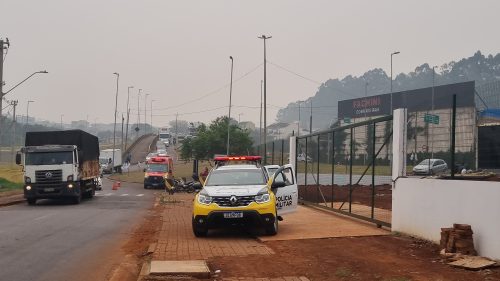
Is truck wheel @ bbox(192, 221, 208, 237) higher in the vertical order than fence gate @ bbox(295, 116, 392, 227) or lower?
lower

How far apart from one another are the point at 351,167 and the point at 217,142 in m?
43.6

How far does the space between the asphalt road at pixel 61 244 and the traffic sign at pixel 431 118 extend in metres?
7.08

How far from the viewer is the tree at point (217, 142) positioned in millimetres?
61969

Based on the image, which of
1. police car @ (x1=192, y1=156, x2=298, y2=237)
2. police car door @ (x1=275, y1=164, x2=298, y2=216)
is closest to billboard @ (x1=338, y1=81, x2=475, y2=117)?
police car door @ (x1=275, y1=164, x2=298, y2=216)

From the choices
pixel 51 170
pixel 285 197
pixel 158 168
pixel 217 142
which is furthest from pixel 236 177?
pixel 217 142

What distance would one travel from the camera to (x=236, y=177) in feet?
50.8

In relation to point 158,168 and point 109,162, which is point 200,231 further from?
point 109,162

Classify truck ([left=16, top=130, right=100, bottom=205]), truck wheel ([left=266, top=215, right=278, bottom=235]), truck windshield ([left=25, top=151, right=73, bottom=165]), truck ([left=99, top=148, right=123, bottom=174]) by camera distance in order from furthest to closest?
truck ([left=99, top=148, right=123, bottom=174]) → truck windshield ([left=25, top=151, right=73, bottom=165]) → truck ([left=16, top=130, right=100, bottom=205]) → truck wheel ([left=266, top=215, right=278, bottom=235])

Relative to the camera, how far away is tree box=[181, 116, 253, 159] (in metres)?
62.0

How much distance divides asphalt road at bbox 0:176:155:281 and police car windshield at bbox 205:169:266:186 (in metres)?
2.68

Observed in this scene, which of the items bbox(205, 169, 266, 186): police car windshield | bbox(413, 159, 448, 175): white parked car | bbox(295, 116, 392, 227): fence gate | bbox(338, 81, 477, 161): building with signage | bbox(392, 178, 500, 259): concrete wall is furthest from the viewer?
bbox(295, 116, 392, 227): fence gate

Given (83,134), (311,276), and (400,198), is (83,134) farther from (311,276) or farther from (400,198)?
Answer: (311,276)

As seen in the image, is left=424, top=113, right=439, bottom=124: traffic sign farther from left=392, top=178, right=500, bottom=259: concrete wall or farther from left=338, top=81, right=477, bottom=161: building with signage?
left=392, top=178, right=500, bottom=259: concrete wall

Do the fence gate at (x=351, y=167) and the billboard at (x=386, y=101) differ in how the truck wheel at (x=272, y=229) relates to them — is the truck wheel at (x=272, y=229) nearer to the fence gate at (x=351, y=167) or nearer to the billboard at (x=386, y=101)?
the fence gate at (x=351, y=167)
